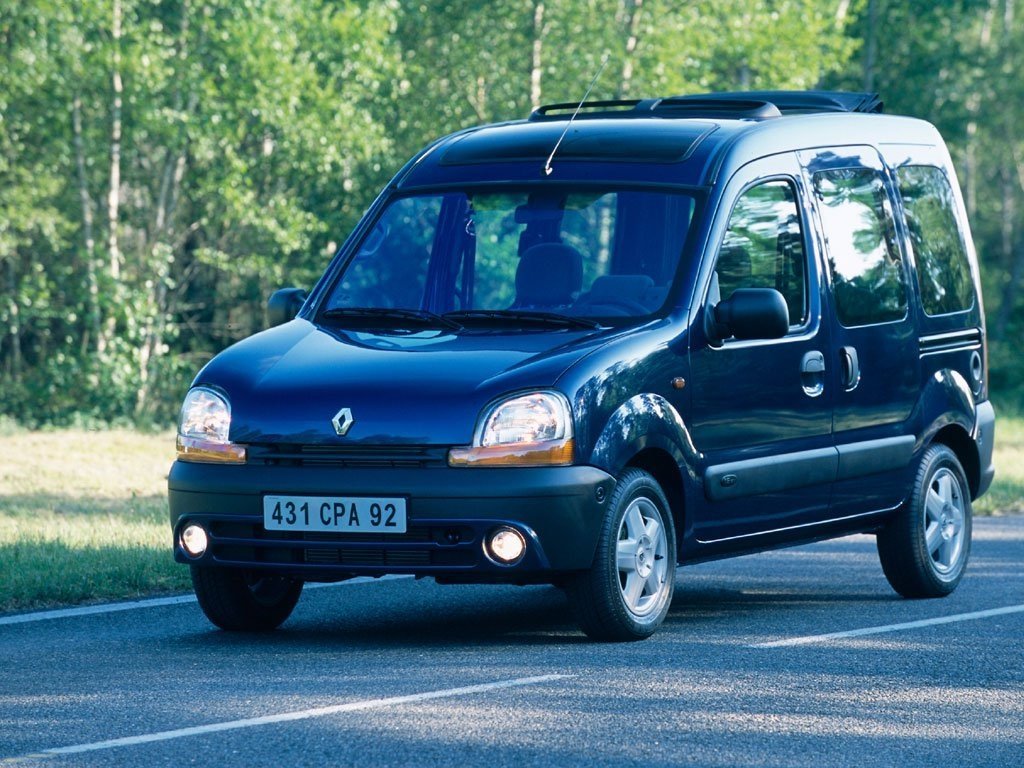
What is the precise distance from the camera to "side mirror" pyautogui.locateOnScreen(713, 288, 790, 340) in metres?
8.45

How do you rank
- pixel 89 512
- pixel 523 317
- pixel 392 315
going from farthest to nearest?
pixel 89 512 → pixel 392 315 → pixel 523 317

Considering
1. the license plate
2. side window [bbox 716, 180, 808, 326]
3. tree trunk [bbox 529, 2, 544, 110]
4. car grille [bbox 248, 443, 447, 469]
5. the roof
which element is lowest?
the license plate

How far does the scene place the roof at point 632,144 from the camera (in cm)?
896

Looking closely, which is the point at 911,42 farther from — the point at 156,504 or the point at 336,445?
the point at 336,445

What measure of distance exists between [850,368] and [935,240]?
1.42m

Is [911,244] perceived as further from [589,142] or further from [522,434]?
[522,434]

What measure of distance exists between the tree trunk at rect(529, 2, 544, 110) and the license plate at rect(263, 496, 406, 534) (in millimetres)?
26724

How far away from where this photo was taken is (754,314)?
27.8 feet

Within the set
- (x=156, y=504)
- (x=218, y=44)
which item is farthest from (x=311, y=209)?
(x=156, y=504)

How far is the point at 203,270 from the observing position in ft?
108

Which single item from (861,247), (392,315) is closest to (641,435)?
(392,315)

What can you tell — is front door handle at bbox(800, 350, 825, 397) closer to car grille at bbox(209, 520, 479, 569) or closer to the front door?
the front door

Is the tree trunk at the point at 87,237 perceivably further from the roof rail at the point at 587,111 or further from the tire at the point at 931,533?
the tire at the point at 931,533

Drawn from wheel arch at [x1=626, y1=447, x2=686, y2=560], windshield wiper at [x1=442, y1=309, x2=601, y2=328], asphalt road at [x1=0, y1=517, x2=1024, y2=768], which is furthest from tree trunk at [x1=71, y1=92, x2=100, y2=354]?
wheel arch at [x1=626, y1=447, x2=686, y2=560]
